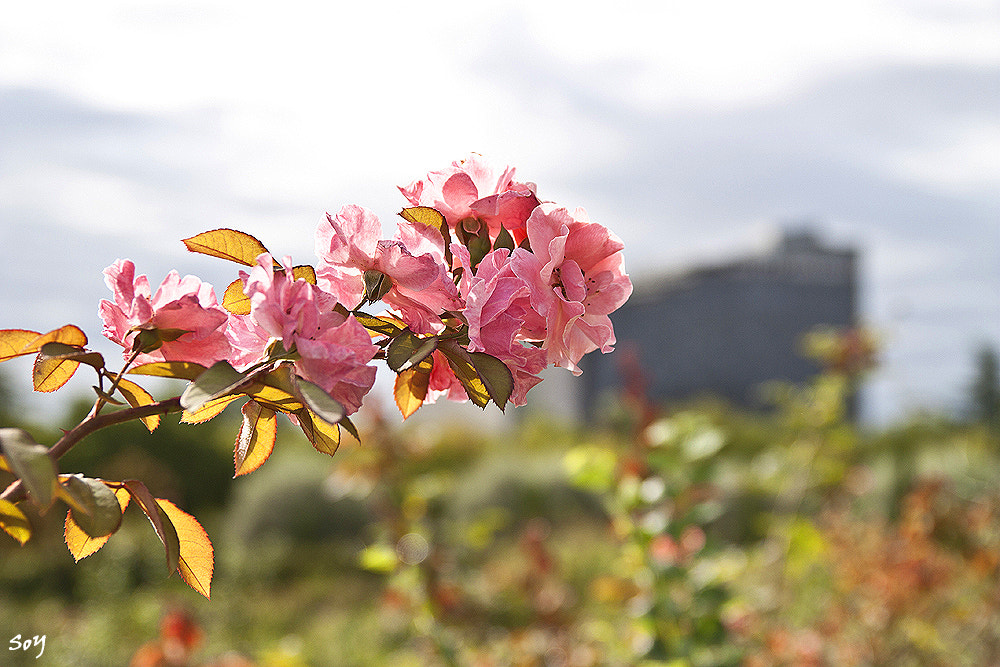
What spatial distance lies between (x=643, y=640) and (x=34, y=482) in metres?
1.34

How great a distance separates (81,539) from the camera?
Answer: 451 millimetres

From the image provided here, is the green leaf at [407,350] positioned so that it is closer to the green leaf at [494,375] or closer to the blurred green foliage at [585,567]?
the green leaf at [494,375]

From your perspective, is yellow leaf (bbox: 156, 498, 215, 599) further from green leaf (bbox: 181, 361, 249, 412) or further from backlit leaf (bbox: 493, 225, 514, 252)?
backlit leaf (bbox: 493, 225, 514, 252)

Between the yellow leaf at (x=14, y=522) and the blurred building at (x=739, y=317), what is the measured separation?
1753cm

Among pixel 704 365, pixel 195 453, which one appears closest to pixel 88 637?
pixel 195 453

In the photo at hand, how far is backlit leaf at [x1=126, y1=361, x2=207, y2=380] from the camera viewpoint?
16.5 inches

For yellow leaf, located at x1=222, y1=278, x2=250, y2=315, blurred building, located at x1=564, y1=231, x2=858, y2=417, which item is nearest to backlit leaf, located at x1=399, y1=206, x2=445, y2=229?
yellow leaf, located at x1=222, y1=278, x2=250, y2=315

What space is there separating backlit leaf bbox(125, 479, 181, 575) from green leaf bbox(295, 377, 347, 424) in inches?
4.2

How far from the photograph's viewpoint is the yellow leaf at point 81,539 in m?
0.43

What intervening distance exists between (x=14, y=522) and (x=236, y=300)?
16cm

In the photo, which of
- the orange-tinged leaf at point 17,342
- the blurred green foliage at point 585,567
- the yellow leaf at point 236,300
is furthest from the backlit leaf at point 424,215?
the blurred green foliage at point 585,567

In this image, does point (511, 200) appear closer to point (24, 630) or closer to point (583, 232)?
point (583, 232)

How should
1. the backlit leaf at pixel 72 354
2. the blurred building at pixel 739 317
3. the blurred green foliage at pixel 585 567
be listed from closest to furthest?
1. the backlit leaf at pixel 72 354
2. the blurred green foliage at pixel 585 567
3. the blurred building at pixel 739 317

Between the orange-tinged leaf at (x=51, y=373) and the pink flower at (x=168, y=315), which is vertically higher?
the pink flower at (x=168, y=315)
